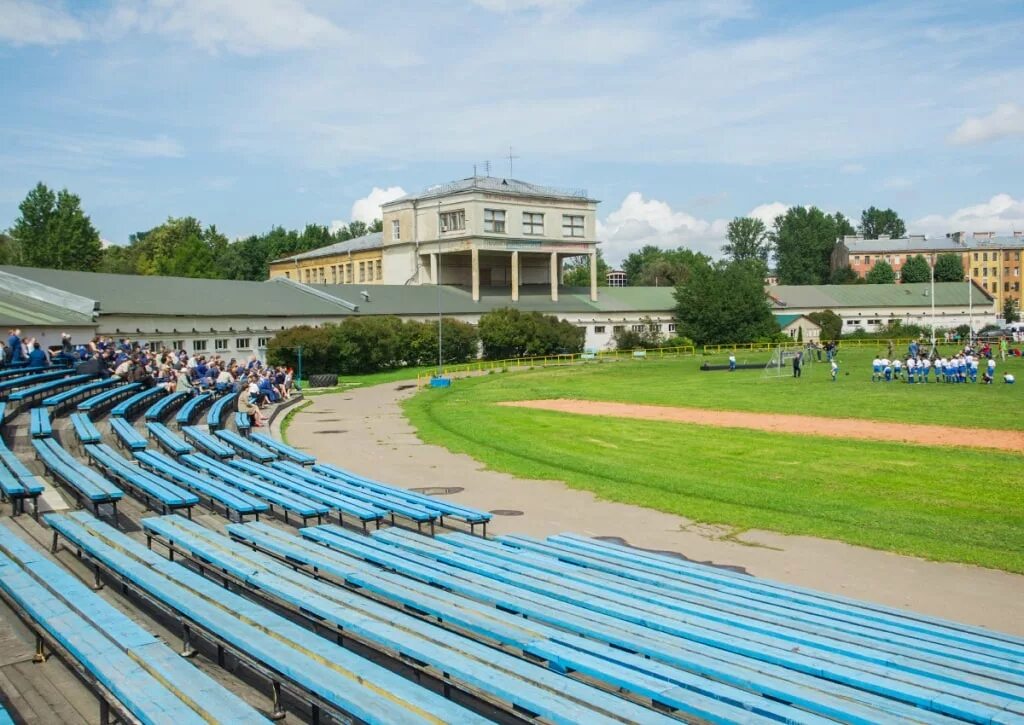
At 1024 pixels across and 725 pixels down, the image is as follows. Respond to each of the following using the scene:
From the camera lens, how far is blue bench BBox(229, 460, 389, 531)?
46.4 feet

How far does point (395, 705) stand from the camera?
608 cm

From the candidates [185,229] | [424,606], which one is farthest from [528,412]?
[185,229]

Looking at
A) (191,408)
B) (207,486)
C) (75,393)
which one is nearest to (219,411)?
(191,408)

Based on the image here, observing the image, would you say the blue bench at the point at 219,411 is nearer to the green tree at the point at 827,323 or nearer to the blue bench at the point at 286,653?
the blue bench at the point at 286,653

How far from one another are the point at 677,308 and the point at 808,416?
58.1m

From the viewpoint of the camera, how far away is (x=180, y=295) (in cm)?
5828

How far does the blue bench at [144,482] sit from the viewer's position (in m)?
14.0

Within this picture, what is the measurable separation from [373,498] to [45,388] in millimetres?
16070

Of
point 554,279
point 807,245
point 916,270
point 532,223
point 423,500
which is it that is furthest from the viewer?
point 807,245

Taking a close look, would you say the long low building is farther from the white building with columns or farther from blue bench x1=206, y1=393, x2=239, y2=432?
blue bench x1=206, y1=393, x2=239, y2=432

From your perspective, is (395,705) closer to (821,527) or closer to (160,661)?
(160,661)

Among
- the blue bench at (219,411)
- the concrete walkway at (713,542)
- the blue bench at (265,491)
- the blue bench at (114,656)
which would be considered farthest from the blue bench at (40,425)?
the blue bench at (114,656)

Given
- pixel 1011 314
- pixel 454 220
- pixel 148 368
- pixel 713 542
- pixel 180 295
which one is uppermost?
pixel 454 220

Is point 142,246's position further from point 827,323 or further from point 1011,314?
point 1011,314
